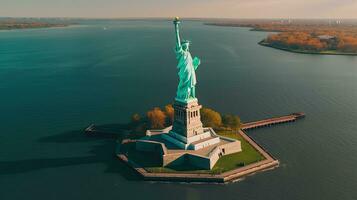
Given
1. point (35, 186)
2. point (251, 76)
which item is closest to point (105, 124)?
point (35, 186)

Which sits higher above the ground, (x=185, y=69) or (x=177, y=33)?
(x=177, y=33)

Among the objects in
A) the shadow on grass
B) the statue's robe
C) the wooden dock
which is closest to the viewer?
the statue's robe

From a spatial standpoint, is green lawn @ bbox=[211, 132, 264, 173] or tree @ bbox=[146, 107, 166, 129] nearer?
green lawn @ bbox=[211, 132, 264, 173]

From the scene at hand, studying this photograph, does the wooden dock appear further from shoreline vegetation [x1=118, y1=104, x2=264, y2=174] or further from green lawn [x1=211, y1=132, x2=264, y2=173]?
green lawn [x1=211, y1=132, x2=264, y2=173]

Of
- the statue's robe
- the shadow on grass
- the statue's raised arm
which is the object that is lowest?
the shadow on grass

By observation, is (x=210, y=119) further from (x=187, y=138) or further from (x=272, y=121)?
(x=272, y=121)

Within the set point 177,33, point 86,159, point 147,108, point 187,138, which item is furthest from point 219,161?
point 147,108

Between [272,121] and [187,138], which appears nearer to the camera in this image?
[187,138]

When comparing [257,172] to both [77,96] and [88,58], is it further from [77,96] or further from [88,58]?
[88,58]

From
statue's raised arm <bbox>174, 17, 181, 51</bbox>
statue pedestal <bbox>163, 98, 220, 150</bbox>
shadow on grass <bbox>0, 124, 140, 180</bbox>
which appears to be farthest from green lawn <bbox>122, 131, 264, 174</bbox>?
statue's raised arm <bbox>174, 17, 181, 51</bbox>
